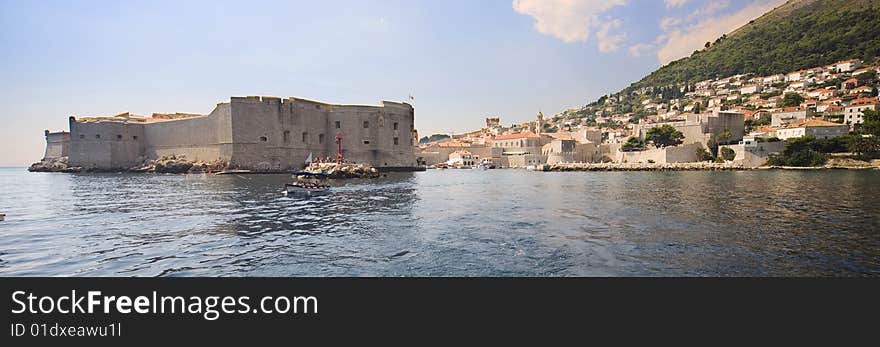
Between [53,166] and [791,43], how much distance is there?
4941 inches

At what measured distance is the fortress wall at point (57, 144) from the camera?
40.2m

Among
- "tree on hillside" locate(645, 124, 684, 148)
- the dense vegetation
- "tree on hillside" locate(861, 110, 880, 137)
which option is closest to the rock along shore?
"tree on hillside" locate(645, 124, 684, 148)

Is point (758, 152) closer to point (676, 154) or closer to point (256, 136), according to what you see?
point (676, 154)

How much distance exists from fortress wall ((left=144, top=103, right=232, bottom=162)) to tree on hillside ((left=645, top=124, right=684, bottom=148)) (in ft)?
141

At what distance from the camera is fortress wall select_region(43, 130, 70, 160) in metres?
40.2

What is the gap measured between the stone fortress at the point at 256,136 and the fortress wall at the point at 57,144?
641 centimetres

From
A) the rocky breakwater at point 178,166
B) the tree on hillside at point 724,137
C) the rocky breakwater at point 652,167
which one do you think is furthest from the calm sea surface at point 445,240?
the tree on hillside at point 724,137

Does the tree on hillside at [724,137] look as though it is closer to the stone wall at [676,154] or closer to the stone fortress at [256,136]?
the stone wall at [676,154]

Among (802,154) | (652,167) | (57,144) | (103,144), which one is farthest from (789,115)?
(57,144)

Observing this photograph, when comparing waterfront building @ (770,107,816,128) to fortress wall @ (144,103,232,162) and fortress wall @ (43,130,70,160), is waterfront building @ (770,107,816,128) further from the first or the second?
fortress wall @ (43,130,70,160)

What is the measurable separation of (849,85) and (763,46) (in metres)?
41.0
